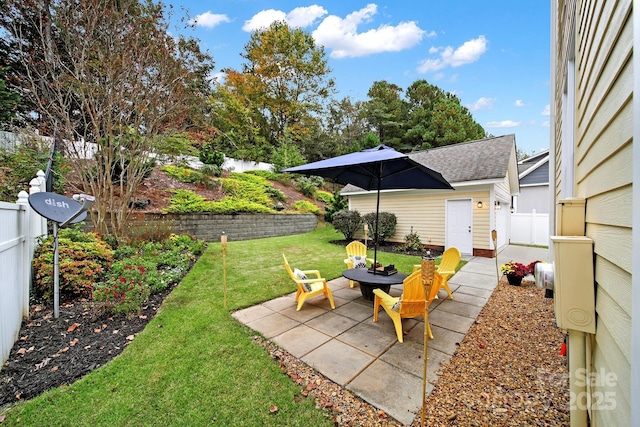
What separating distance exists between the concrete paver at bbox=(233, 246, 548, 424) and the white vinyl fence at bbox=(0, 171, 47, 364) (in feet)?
7.68

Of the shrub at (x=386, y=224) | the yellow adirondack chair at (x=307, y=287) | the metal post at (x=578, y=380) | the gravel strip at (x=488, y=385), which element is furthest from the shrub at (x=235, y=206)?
the metal post at (x=578, y=380)

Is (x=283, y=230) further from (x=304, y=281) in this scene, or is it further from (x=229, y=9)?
(x=229, y=9)

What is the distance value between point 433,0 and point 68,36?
996 centimetres

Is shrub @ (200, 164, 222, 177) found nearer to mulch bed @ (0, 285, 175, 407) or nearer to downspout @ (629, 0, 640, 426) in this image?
mulch bed @ (0, 285, 175, 407)

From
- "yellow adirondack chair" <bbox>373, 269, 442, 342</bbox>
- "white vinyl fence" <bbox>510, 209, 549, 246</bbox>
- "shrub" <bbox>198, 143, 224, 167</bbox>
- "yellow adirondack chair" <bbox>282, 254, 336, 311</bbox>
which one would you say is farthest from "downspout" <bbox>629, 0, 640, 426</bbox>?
"shrub" <bbox>198, 143, 224, 167</bbox>

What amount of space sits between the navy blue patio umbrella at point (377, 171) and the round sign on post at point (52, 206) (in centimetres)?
306

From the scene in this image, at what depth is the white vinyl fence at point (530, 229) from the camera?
37.0ft

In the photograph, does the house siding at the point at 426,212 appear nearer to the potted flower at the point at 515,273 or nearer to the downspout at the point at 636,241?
the potted flower at the point at 515,273

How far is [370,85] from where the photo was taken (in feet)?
83.7

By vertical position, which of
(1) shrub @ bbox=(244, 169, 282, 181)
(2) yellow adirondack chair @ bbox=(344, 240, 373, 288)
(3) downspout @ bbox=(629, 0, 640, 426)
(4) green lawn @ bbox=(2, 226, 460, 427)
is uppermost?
(1) shrub @ bbox=(244, 169, 282, 181)

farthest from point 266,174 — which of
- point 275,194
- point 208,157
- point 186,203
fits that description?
point 186,203

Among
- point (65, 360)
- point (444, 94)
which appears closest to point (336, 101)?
point (444, 94)

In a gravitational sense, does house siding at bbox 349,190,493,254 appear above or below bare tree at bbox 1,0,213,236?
below

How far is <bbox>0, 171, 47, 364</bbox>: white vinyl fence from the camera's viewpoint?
2.61 m
